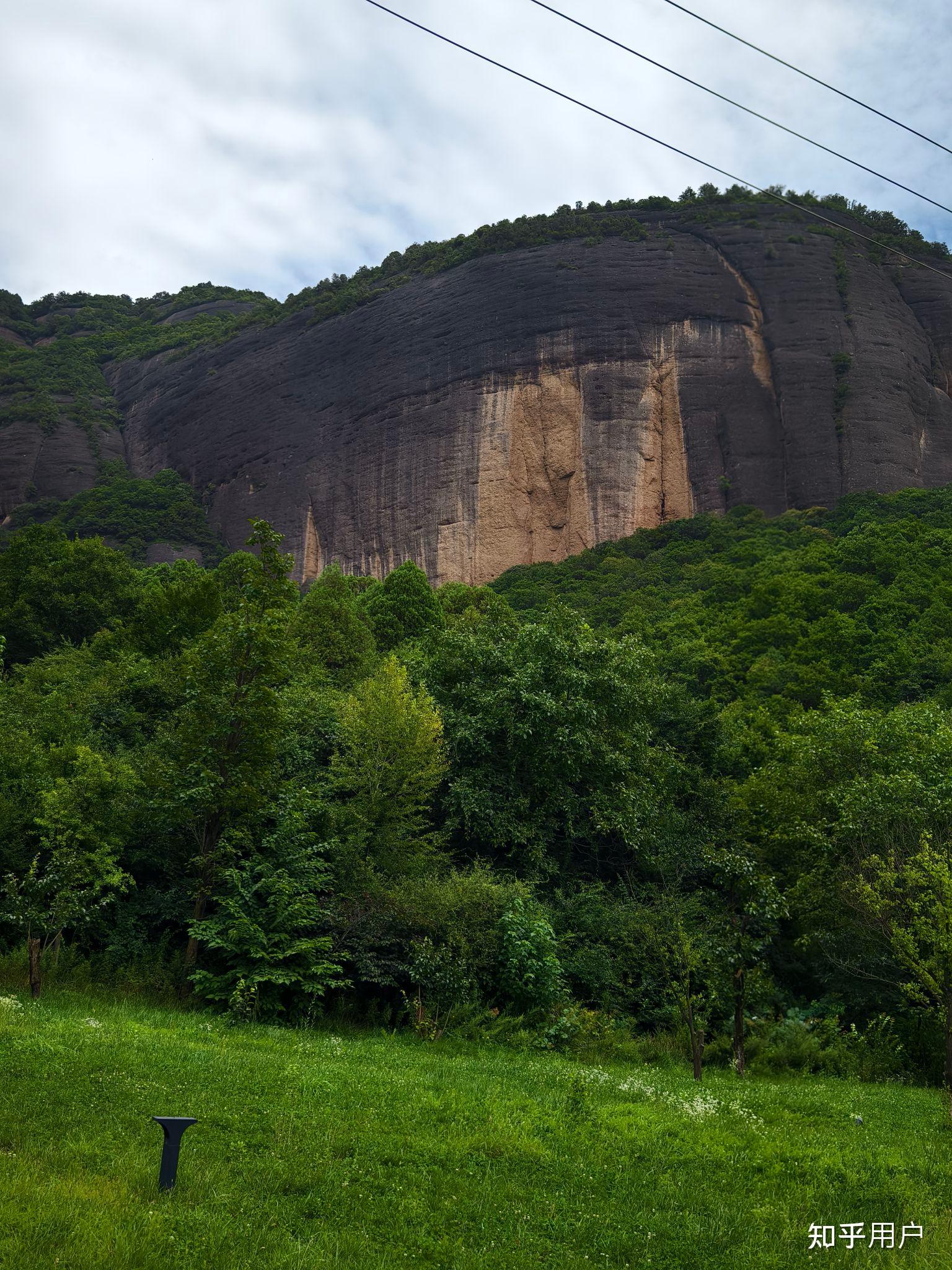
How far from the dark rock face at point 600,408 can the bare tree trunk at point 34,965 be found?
47.6 m

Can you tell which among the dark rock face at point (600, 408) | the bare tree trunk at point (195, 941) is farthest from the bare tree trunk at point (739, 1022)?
the dark rock face at point (600, 408)

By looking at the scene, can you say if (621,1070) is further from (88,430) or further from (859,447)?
(88,430)

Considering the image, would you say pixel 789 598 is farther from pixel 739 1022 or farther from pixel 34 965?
pixel 34 965

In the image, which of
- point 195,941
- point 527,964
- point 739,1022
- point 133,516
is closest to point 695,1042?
point 739,1022

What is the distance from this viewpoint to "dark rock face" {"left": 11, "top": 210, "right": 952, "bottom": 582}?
61844 millimetres

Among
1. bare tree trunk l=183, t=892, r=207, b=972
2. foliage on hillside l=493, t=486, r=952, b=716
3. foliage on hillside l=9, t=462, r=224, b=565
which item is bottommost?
bare tree trunk l=183, t=892, r=207, b=972

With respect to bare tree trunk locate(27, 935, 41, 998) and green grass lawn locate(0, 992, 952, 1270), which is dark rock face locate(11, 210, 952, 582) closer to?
bare tree trunk locate(27, 935, 41, 998)

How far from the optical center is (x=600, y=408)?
62.5m

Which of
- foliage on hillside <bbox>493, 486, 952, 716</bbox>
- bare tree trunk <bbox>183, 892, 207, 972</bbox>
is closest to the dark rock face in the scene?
foliage on hillside <bbox>493, 486, 952, 716</bbox>

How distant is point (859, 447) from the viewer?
61594mm

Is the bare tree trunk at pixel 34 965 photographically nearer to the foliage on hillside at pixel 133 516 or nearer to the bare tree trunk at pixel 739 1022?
the bare tree trunk at pixel 739 1022

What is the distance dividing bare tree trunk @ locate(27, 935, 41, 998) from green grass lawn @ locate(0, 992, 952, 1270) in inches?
60.0

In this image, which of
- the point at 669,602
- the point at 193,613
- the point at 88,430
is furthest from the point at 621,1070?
the point at 88,430

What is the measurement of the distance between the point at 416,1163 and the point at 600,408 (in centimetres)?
5874
